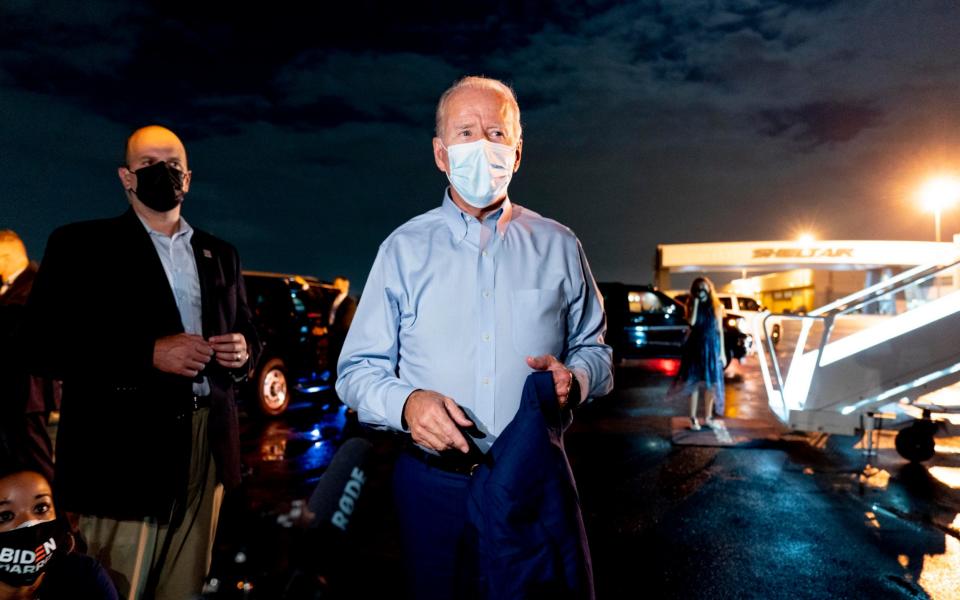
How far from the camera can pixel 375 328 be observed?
1.79 m

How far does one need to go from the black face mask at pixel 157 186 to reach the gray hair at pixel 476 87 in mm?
1211

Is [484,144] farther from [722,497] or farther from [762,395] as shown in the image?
[762,395]

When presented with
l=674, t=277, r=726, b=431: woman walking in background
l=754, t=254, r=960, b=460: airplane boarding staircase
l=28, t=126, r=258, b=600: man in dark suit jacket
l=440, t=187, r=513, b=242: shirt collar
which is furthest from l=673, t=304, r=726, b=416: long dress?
l=28, t=126, r=258, b=600: man in dark suit jacket

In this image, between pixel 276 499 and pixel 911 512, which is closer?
pixel 911 512

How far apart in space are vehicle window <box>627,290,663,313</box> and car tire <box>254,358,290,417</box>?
907cm

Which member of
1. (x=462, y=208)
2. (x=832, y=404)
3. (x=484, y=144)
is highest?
(x=484, y=144)

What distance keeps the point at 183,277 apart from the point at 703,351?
22.4 feet

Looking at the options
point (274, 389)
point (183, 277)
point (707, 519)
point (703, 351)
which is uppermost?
point (183, 277)

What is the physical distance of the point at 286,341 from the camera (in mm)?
9500

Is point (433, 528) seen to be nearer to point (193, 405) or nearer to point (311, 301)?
point (193, 405)

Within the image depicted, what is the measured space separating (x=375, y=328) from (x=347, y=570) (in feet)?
2.88

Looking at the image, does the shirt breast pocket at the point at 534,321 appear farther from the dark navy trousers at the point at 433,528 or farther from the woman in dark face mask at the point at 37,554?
the woman in dark face mask at the point at 37,554

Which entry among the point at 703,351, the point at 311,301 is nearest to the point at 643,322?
the point at 703,351

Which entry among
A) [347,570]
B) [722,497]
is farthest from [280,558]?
[722,497]
